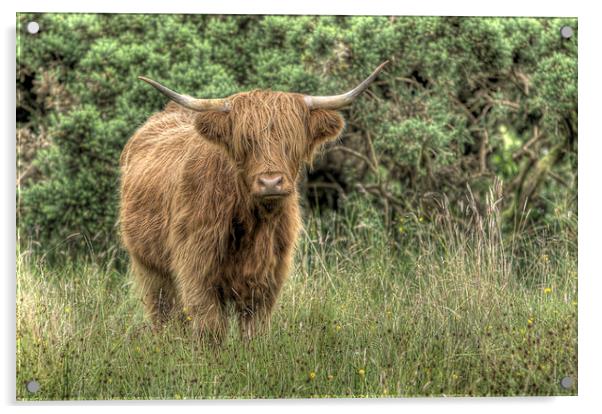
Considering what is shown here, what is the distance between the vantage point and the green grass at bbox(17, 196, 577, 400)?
6707mm

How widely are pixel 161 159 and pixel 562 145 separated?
8.28ft

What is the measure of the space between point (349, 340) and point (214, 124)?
144cm

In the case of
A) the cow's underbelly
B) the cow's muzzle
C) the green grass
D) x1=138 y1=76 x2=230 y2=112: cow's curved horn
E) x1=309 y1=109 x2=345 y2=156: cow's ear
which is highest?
x1=138 y1=76 x2=230 y2=112: cow's curved horn

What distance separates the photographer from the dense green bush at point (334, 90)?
7.52 metres

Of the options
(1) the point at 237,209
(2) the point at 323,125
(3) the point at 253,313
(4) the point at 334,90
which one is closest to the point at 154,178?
(1) the point at 237,209

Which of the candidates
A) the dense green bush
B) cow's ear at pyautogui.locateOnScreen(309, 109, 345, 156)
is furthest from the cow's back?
cow's ear at pyautogui.locateOnScreen(309, 109, 345, 156)

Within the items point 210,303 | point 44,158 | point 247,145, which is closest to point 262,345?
point 210,303

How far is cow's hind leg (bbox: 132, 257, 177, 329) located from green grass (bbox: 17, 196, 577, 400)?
27cm

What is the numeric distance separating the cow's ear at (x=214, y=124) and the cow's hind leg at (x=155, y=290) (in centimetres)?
116

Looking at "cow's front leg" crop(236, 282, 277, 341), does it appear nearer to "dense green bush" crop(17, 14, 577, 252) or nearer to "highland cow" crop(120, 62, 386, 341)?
"highland cow" crop(120, 62, 386, 341)

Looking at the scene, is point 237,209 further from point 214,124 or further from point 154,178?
point 154,178

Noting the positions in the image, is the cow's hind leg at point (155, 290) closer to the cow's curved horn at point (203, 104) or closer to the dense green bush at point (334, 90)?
the dense green bush at point (334, 90)

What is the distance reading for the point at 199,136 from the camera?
7148 millimetres

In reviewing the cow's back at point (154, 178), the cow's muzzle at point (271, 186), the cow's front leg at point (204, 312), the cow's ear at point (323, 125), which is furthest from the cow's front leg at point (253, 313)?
the cow's ear at point (323, 125)
